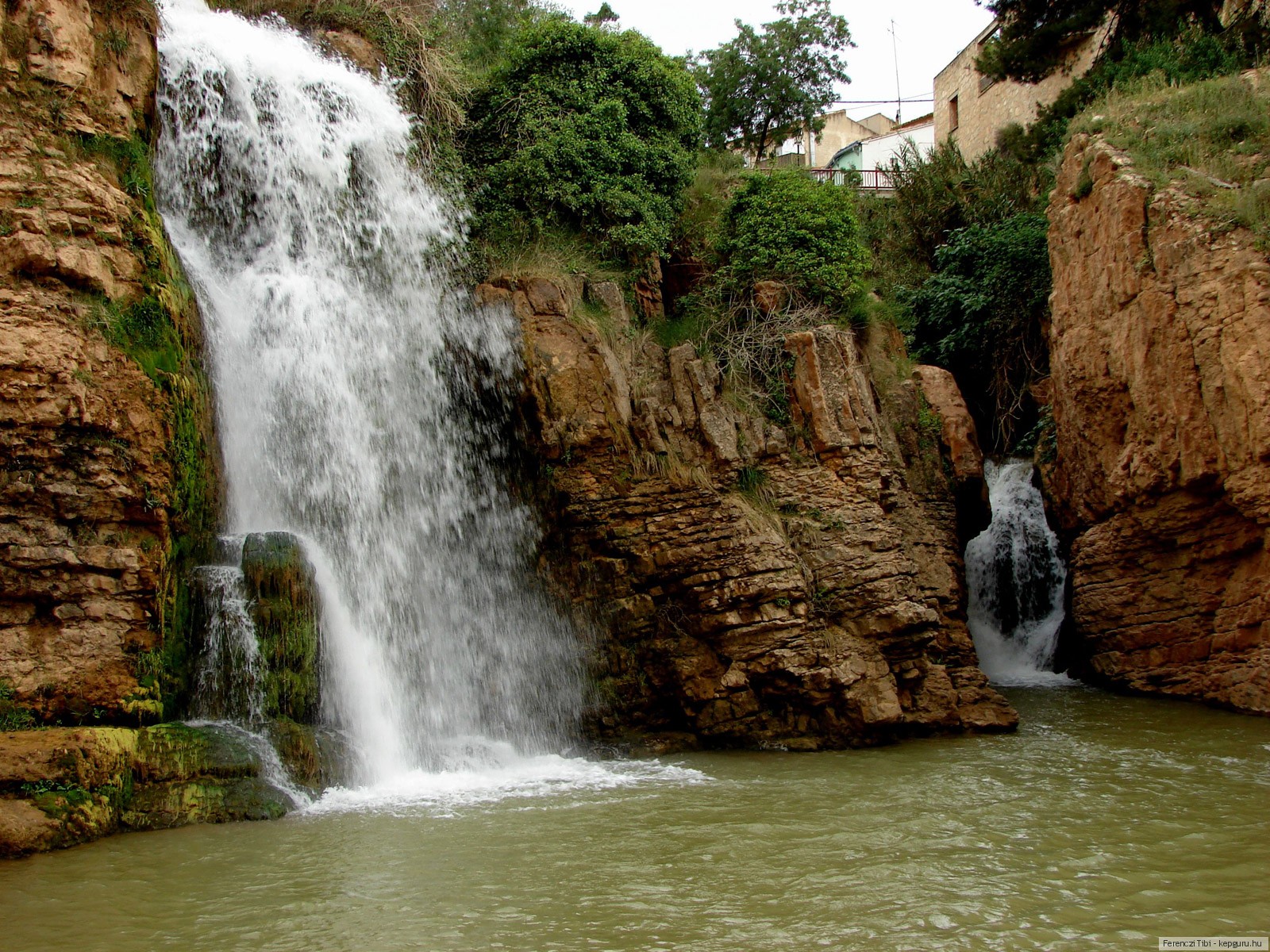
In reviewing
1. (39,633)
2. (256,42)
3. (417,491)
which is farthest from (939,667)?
(256,42)

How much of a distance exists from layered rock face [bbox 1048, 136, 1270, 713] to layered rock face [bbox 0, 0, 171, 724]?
1093 cm

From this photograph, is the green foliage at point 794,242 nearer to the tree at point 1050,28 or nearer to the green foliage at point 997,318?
the green foliage at point 997,318

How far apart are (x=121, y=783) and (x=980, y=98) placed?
30.9m

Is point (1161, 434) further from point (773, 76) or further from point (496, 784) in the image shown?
point (773, 76)

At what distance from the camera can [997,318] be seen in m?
17.9

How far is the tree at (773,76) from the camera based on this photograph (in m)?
28.0

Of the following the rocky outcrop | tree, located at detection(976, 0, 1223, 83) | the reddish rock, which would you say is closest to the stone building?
tree, located at detection(976, 0, 1223, 83)

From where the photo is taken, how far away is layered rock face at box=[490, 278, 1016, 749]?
36.2ft

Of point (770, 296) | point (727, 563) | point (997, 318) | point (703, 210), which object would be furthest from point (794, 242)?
point (727, 563)

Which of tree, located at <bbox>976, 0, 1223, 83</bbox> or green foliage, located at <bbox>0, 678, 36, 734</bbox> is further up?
tree, located at <bbox>976, 0, 1223, 83</bbox>

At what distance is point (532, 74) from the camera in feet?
49.7

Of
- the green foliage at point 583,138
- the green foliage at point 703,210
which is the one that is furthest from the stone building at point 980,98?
the green foliage at point 583,138

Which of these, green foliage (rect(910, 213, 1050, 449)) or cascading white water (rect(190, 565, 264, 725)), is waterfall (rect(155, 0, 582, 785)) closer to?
cascading white water (rect(190, 565, 264, 725))

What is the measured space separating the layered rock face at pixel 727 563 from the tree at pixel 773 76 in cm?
1722
